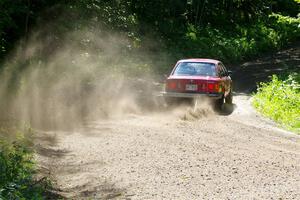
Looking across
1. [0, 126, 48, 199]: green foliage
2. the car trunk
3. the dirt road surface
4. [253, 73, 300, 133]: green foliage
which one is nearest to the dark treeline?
[253, 73, 300, 133]: green foliage

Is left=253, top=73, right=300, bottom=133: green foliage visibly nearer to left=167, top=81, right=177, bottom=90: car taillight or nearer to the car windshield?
the car windshield

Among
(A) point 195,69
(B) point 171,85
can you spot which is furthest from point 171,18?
(B) point 171,85

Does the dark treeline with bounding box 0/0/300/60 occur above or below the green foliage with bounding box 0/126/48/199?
above

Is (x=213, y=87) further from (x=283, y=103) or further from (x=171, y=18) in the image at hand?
(x=171, y=18)

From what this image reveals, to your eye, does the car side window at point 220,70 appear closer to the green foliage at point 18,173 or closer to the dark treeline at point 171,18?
the dark treeline at point 171,18

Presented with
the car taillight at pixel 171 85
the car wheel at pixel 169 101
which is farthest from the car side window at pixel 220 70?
the car wheel at pixel 169 101

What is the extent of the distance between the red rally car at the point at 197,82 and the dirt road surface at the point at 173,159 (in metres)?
1.11

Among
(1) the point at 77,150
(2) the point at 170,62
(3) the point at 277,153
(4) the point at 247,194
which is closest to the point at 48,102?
(1) the point at 77,150

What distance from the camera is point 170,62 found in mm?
28188

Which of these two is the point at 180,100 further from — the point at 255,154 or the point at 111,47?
the point at 111,47

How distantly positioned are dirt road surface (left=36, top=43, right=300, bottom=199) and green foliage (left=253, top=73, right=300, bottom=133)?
0.92 m

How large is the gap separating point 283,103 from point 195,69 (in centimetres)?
326

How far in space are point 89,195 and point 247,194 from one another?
225cm

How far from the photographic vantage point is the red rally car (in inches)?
586
